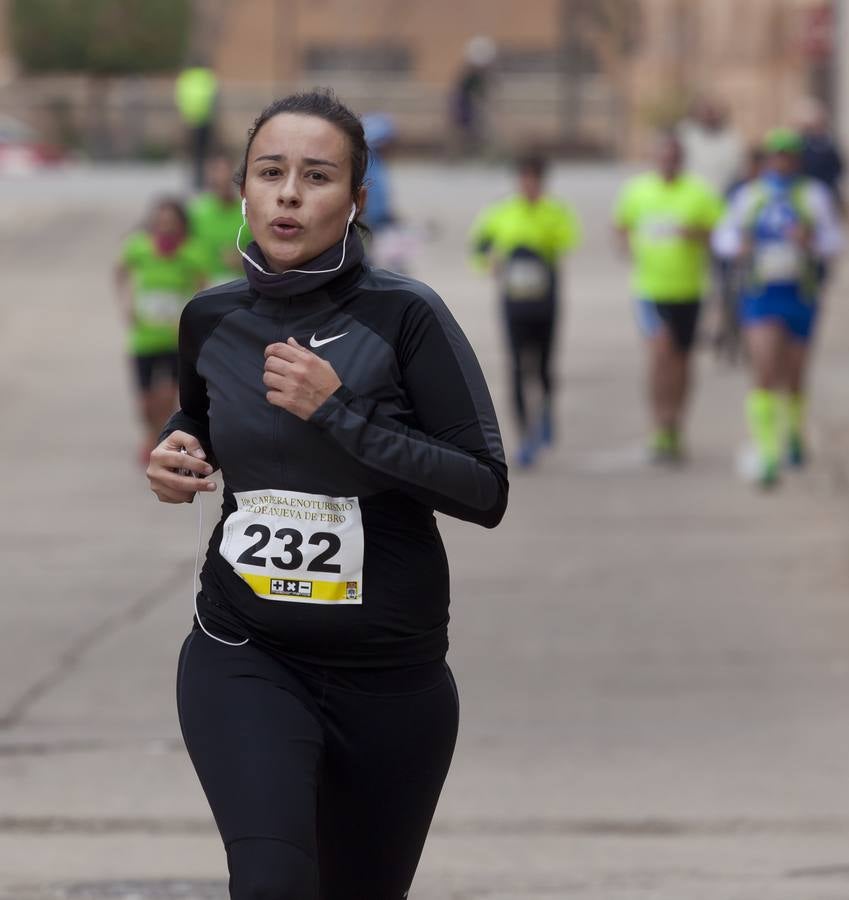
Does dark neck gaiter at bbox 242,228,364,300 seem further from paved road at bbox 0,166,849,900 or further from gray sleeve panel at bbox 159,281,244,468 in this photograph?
paved road at bbox 0,166,849,900

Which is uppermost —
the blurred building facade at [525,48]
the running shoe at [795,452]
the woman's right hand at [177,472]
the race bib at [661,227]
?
the woman's right hand at [177,472]

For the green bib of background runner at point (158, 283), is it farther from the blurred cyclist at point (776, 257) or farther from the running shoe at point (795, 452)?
the running shoe at point (795, 452)

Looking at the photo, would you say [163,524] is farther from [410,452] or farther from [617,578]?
[410,452]

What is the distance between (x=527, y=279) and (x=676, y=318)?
3.30ft

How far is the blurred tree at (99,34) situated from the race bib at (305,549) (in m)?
53.0

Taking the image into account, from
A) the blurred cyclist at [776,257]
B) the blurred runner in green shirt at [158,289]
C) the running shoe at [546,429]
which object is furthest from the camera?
the running shoe at [546,429]

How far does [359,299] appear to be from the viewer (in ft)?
12.0

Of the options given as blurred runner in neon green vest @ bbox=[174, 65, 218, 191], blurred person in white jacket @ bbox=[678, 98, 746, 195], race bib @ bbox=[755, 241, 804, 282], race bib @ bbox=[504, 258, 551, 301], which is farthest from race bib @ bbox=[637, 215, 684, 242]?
blurred runner in neon green vest @ bbox=[174, 65, 218, 191]

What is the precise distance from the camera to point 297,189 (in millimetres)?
3609

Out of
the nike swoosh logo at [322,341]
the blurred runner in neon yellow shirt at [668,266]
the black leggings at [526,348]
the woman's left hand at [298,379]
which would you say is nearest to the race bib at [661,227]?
the blurred runner in neon yellow shirt at [668,266]

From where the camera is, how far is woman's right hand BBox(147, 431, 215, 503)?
3652 millimetres

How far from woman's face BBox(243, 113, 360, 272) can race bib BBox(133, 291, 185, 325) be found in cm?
956

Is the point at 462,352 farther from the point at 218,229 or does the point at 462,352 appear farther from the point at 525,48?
the point at 525,48

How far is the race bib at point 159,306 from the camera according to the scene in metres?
13.2
